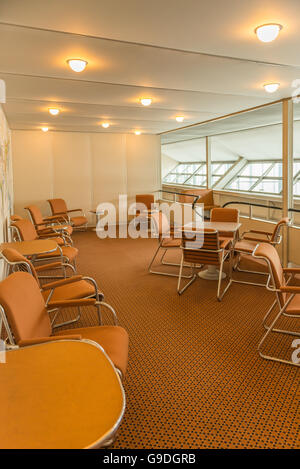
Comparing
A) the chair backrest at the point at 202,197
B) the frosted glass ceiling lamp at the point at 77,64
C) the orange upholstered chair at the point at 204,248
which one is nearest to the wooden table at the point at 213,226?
the orange upholstered chair at the point at 204,248

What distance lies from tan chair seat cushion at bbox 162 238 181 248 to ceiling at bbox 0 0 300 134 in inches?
82.5

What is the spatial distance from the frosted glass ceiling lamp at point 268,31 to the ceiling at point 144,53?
0.20 feet

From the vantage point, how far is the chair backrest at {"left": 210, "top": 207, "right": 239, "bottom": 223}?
540 centimetres

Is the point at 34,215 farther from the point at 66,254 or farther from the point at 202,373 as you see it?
the point at 202,373

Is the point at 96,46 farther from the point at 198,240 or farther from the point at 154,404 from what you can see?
the point at 154,404

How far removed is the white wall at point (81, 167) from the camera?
8742 millimetres

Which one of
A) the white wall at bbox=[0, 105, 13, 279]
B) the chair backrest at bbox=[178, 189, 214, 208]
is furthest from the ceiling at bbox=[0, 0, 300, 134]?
→ the chair backrest at bbox=[178, 189, 214, 208]

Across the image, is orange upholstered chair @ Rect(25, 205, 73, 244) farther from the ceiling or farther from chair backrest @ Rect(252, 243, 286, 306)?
chair backrest @ Rect(252, 243, 286, 306)

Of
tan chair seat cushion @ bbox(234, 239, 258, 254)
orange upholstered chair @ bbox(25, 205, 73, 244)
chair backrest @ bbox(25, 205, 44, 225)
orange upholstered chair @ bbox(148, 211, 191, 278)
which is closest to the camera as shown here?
tan chair seat cushion @ bbox(234, 239, 258, 254)

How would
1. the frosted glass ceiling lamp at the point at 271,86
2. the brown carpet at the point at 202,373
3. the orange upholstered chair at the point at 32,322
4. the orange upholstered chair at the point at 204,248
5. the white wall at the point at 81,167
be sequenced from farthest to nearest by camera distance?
the white wall at the point at 81,167 → the frosted glass ceiling lamp at the point at 271,86 → the orange upholstered chair at the point at 204,248 → the brown carpet at the point at 202,373 → the orange upholstered chair at the point at 32,322

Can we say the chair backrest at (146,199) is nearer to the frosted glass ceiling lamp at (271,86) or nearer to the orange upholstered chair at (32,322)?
the frosted glass ceiling lamp at (271,86)

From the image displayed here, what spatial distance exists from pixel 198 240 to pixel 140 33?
7.45 feet

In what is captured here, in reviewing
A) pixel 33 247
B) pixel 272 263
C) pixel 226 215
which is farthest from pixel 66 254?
pixel 272 263

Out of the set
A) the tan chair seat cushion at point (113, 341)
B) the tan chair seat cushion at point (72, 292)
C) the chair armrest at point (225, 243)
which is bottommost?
the tan chair seat cushion at point (113, 341)
